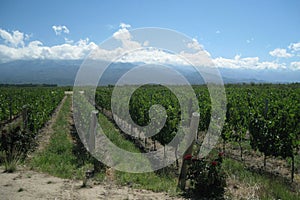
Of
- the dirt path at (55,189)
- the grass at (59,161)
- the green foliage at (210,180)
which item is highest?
the green foliage at (210,180)

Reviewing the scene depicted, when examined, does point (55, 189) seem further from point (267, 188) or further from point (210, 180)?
point (267, 188)

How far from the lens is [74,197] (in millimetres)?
4984

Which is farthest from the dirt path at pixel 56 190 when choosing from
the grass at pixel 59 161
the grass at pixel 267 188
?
the grass at pixel 267 188

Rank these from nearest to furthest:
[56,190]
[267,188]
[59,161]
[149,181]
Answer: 1. [56,190]
2. [267,188]
3. [149,181]
4. [59,161]

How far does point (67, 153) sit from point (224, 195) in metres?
5.67

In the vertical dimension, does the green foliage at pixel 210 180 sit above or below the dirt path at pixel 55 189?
above

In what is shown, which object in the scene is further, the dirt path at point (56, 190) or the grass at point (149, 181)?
the grass at point (149, 181)

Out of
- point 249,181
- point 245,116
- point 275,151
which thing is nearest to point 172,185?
point 249,181

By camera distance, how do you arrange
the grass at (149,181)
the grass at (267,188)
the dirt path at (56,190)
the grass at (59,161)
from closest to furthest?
the dirt path at (56,190), the grass at (267,188), the grass at (149,181), the grass at (59,161)

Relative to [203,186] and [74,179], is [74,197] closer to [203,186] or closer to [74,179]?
[74,179]

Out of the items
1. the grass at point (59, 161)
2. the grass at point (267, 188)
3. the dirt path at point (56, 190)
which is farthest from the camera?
the grass at point (59, 161)

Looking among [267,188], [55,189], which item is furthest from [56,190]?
[267,188]

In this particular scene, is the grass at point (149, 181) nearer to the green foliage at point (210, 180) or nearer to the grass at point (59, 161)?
the green foliage at point (210, 180)

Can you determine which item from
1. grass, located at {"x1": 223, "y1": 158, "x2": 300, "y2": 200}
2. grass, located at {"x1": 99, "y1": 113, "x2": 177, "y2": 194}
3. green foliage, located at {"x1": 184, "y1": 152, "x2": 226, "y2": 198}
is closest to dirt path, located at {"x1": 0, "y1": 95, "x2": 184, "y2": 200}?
grass, located at {"x1": 99, "y1": 113, "x2": 177, "y2": 194}
